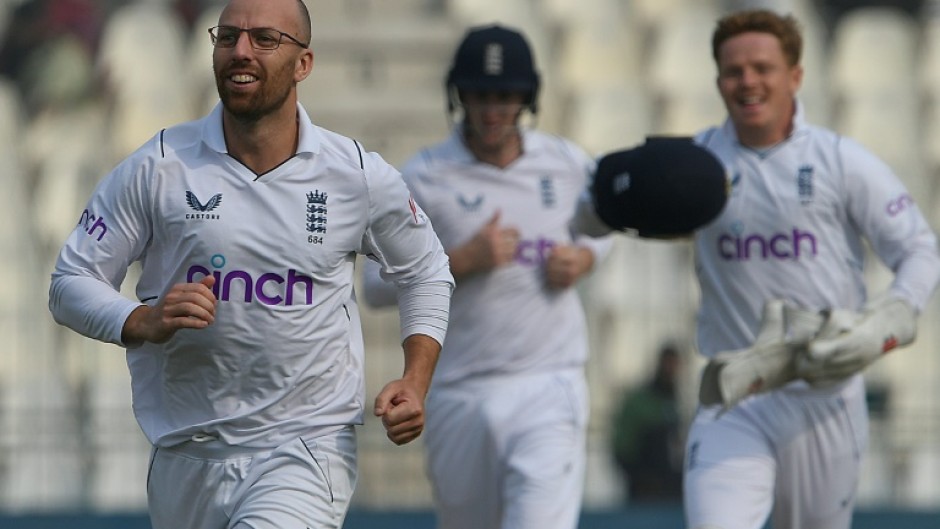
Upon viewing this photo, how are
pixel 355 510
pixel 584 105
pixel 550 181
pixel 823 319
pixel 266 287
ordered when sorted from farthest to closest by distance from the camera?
pixel 584 105
pixel 355 510
pixel 550 181
pixel 823 319
pixel 266 287

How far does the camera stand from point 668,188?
6461mm

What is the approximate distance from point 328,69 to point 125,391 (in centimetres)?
415

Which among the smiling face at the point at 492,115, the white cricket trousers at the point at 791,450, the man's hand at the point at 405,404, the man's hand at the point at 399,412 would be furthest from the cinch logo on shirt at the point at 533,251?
the man's hand at the point at 399,412

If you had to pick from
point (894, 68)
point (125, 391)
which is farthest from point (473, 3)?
point (125, 391)

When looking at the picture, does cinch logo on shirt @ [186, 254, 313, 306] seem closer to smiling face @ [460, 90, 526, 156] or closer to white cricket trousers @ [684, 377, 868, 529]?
white cricket trousers @ [684, 377, 868, 529]

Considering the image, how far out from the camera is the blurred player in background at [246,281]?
5.18m

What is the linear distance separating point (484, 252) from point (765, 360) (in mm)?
1433

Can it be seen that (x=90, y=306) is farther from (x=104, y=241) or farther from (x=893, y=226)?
(x=893, y=226)

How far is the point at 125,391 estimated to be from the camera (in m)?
12.2

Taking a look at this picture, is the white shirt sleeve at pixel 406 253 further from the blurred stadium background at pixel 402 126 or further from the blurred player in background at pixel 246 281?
the blurred stadium background at pixel 402 126

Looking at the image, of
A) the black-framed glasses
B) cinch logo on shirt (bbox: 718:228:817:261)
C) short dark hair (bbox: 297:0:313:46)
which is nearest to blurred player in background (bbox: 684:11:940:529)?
cinch logo on shirt (bbox: 718:228:817:261)

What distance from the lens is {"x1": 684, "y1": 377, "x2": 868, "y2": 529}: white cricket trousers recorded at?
6.69m

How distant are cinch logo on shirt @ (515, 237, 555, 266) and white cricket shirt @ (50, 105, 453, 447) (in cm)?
229

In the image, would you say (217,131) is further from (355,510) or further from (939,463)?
(939,463)
